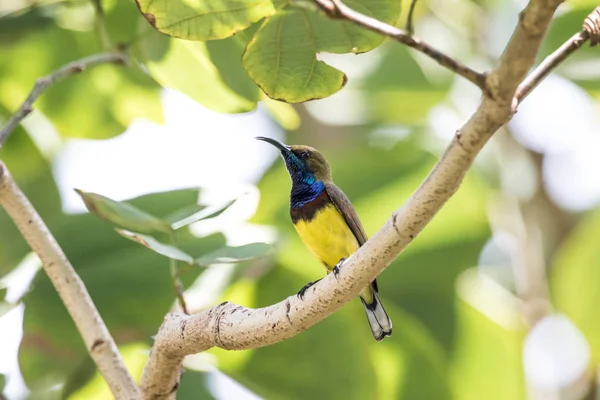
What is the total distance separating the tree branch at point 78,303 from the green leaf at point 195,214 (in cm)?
27

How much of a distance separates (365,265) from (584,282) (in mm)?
1805

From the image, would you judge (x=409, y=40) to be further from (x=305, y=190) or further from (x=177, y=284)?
(x=305, y=190)

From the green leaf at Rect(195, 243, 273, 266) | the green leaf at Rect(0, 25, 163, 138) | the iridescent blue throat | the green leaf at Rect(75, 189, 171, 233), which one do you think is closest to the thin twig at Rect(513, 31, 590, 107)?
the green leaf at Rect(195, 243, 273, 266)

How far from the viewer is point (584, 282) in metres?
2.83

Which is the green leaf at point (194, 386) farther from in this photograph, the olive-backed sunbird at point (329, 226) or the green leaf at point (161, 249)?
the green leaf at point (161, 249)

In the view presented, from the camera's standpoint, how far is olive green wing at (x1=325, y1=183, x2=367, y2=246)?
8.00 ft

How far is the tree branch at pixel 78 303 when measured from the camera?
1720 millimetres

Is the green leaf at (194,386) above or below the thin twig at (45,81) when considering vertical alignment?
below

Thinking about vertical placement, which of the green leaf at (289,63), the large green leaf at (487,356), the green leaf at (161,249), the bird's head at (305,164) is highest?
the green leaf at (289,63)

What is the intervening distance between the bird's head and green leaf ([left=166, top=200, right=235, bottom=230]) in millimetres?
691

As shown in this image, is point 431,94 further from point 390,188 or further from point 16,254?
point 16,254

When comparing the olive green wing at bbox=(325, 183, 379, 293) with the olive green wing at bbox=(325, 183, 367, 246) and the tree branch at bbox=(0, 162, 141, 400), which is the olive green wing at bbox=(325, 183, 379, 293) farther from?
the tree branch at bbox=(0, 162, 141, 400)

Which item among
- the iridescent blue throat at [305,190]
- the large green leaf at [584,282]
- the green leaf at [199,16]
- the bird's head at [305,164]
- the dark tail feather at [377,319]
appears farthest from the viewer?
the large green leaf at [584,282]

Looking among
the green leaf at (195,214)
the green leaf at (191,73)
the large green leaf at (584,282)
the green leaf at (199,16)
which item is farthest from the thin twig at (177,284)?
the large green leaf at (584,282)
